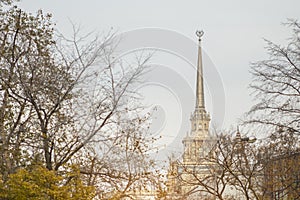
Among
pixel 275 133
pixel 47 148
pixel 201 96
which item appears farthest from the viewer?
pixel 201 96

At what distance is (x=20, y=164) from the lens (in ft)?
66.7

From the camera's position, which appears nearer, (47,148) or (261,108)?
(261,108)

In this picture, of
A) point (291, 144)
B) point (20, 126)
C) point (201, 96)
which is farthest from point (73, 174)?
point (201, 96)

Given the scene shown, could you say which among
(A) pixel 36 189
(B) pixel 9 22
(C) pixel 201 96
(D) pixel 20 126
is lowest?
(A) pixel 36 189

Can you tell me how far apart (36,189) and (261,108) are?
7223mm

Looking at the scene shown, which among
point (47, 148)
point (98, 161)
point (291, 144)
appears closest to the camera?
point (291, 144)

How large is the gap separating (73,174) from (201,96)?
84.5 metres

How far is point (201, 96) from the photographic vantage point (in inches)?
4060

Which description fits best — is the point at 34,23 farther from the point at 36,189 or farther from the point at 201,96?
the point at 201,96

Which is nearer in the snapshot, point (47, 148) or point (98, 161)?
point (47, 148)

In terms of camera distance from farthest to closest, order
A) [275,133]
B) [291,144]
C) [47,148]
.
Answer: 1. [47,148]
2. [291,144]
3. [275,133]

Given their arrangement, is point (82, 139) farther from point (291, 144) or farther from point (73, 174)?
point (291, 144)

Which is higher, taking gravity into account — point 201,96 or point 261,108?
point 201,96

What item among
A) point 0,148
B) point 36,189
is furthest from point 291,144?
point 0,148
